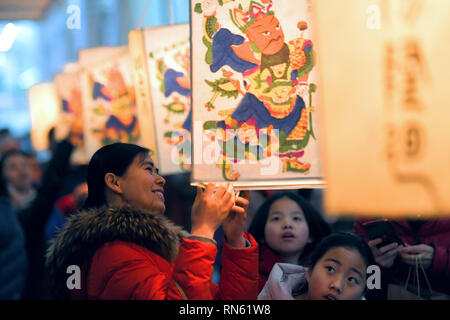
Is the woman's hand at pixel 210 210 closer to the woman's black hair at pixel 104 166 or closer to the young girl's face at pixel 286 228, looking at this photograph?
the woman's black hair at pixel 104 166

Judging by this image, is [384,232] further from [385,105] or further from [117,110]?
[117,110]

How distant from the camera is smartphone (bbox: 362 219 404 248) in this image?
2418mm

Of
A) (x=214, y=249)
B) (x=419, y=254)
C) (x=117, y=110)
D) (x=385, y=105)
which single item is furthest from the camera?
(x=117, y=110)

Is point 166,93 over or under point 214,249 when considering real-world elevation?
over

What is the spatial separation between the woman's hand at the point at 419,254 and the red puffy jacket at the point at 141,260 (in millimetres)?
636

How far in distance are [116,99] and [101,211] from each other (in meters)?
2.34

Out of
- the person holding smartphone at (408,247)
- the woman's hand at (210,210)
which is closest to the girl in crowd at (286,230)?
the person holding smartphone at (408,247)

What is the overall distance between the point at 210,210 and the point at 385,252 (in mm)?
770

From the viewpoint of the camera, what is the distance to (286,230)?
2.59 meters

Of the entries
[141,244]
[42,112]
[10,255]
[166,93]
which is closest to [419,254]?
[141,244]

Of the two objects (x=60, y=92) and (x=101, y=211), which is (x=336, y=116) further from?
(x=60, y=92)

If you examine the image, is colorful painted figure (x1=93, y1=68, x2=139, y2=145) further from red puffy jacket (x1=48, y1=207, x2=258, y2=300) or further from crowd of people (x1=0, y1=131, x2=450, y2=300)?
red puffy jacket (x1=48, y1=207, x2=258, y2=300)

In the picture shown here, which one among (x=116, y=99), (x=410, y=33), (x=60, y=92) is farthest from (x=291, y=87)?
(x=60, y=92)

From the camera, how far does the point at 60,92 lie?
6367 mm
